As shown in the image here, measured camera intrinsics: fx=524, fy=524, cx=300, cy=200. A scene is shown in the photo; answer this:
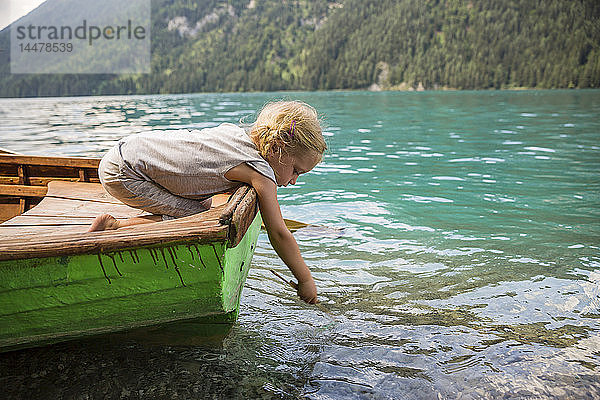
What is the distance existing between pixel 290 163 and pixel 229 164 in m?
0.34

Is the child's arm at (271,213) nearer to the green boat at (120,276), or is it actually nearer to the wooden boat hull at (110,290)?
the green boat at (120,276)

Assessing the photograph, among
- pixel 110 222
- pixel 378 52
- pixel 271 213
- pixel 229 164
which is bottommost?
pixel 110 222

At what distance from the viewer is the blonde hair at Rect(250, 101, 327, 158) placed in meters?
2.84

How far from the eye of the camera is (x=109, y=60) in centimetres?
19938

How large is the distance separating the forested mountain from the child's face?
98356 millimetres

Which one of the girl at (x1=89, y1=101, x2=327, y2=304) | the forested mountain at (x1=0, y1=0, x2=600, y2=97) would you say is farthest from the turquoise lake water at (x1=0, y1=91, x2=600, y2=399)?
the forested mountain at (x1=0, y1=0, x2=600, y2=97)

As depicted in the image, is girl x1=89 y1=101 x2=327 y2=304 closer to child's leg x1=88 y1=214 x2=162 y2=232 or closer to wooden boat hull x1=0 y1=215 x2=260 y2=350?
child's leg x1=88 y1=214 x2=162 y2=232

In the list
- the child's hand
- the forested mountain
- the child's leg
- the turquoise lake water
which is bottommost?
the turquoise lake water

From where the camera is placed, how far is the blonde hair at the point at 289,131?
2844mm

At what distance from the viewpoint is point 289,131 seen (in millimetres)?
2842

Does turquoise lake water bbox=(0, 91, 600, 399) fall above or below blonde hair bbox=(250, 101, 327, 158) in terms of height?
below

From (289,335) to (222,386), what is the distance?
2.35 ft

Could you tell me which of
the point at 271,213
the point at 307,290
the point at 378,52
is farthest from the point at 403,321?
the point at 378,52

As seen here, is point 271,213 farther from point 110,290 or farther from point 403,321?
point 403,321
